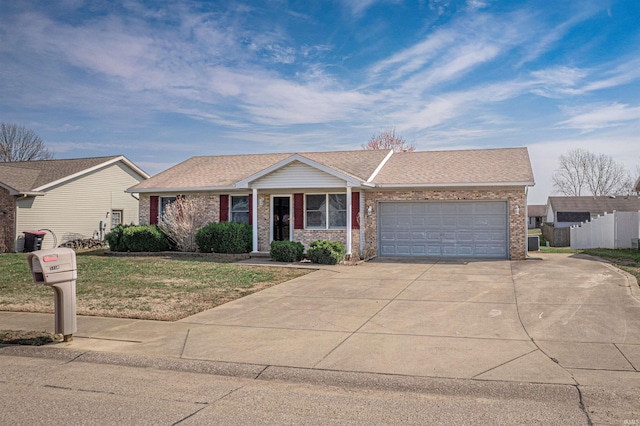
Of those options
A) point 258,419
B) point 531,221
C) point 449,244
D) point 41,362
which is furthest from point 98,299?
point 531,221

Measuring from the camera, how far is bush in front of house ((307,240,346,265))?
17.7m

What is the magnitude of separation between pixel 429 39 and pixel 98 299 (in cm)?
1167

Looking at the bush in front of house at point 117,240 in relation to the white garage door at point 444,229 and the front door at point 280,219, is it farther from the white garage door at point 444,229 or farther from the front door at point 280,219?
the white garage door at point 444,229

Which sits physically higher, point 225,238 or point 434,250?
point 225,238

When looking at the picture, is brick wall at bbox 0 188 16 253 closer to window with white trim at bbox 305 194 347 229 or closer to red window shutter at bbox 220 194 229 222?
red window shutter at bbox 220 194 229 222

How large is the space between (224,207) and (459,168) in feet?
32.0

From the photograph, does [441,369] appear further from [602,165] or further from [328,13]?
[602,165]

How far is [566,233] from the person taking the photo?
36844 mm

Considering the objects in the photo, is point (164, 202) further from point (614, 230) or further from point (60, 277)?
point (614, 230)

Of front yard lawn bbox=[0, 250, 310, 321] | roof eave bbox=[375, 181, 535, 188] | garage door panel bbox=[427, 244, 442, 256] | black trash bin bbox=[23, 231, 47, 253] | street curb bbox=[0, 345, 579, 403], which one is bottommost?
street curb bbox=[0, 345, 579, 403]

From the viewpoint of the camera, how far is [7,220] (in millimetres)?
23953

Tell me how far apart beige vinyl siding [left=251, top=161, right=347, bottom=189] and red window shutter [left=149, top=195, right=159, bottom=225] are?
6018mm

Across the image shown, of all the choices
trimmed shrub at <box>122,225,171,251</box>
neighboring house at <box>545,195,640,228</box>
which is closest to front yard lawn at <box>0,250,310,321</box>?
trimmed shrub at <box>122,225,171,251</box>

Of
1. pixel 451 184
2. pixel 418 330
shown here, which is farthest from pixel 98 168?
pixel 418 330
